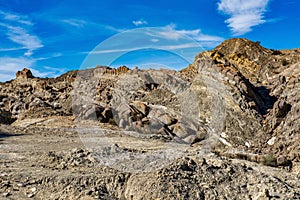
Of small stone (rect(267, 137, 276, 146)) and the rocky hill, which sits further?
small stone (rect(267, 137, 276, 146))

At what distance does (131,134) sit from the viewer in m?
14.8

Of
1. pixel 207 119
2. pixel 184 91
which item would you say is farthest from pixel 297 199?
pixel 184 91

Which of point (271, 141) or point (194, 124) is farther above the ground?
point (194, 124)

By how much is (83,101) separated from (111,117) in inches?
→ 146

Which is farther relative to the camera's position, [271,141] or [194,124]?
[194,124]

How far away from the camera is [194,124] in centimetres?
1538

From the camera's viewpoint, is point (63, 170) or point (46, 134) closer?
point (63, 170)

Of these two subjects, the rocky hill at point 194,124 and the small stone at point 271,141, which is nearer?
the rocky hill at point 194,124

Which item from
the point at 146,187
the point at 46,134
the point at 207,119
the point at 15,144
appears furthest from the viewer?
the point at 207,119

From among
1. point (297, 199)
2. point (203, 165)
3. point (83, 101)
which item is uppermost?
point (83, 101)

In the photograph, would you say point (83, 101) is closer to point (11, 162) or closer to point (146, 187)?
point (11, 162)

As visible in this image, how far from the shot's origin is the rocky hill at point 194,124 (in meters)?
7.45

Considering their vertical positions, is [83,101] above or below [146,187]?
above

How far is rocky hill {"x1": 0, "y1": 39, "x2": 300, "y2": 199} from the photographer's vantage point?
745cm
